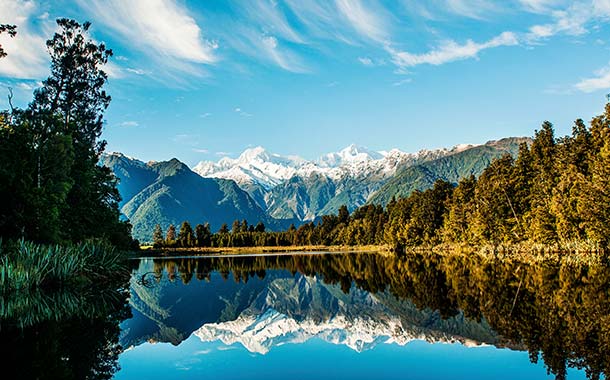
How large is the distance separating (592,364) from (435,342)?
6.06 metres

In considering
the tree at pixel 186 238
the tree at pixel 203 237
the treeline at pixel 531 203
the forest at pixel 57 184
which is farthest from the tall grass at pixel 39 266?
the tree at pixel 203 237

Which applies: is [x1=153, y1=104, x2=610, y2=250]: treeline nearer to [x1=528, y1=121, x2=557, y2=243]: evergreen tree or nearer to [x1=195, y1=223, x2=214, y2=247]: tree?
[x1=528, y1=121, x2=557, y2=243]: evergreen tree

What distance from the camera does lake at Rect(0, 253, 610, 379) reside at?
568 inches

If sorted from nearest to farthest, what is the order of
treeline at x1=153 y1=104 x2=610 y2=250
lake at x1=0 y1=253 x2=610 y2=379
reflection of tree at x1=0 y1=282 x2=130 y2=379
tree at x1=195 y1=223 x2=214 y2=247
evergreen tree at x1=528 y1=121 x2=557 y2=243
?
reflection of tree at x1=0 y1=282 x2=130 y2=379, lake at x1=0 y1=253 x2=610 y2=379, treeline at x1=153 y1=104 x2=610 y2=250, evergreen tree at x1=528 y1=121 x2=557 y2=243, tree at x1=195 y1=223 x2=214 y2=247

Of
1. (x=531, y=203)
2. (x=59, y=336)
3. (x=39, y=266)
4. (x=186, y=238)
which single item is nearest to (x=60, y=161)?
(x=39, y=266)

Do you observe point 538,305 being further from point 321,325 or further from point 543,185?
point 543,185

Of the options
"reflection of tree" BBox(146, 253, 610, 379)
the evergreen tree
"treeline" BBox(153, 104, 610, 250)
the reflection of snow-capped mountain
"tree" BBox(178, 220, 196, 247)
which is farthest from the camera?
"tree" BBox(178, 220, 196, 247)

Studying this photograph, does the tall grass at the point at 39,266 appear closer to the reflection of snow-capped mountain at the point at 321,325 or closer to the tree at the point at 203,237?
the reflection of snow-capped mountain at the point at 321,325

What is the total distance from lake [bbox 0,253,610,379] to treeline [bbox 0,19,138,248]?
7812 millimetres

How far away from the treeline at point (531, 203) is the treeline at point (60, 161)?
52.2 meters

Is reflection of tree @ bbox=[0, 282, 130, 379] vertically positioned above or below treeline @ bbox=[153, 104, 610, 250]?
below

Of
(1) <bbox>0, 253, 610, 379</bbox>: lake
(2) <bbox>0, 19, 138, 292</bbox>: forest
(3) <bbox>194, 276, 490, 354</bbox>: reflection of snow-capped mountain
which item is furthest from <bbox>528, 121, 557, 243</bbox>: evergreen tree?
(2) <bbox>0, 19, 138, 292</bbox>: forest

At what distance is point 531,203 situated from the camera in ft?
238

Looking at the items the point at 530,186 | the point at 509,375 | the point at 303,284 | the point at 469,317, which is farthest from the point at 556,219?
the point at 509,375
